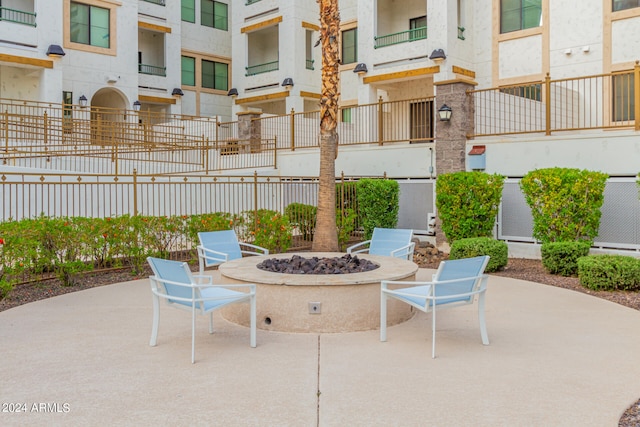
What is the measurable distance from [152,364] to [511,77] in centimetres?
1848

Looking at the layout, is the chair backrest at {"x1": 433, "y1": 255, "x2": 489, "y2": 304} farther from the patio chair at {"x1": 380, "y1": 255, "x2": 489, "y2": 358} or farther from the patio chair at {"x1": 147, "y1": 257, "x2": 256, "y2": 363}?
the patio chair at {"x1": 147, "y1": 257, "x2": 256, "y2": 363}

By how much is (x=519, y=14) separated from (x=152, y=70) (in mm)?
18172

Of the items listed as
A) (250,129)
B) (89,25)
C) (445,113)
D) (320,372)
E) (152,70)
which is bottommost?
(320,372)

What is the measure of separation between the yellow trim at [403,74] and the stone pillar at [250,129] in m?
4.89

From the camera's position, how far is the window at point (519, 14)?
2002 cm

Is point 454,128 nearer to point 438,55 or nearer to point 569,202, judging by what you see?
point 569,202

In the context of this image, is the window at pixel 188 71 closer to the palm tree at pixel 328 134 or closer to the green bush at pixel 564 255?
the palm tree at pixel 328 134

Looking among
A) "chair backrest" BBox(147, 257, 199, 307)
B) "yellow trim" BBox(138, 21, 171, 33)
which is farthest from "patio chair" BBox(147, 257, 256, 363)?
"yellow trim" BBox(138, 21, 171, 33)

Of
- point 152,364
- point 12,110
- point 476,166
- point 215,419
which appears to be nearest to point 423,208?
point 476,166

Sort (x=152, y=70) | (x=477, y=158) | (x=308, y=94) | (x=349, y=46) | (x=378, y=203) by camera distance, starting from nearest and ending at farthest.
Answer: (x=477, y=158)
(x=378, y=203)
(x=349, y=46)
(x=308, y=94)
(x=152, y=70)

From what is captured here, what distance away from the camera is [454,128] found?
13.9 meters

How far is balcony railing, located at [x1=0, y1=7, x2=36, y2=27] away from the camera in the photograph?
2250cm

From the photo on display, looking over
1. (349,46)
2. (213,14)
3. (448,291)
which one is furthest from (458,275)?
(213,14)

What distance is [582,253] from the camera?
1059 cm
